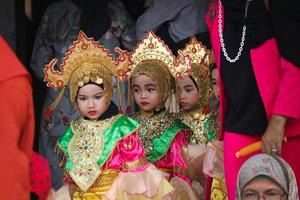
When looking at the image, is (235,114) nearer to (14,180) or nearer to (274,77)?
(274,77)

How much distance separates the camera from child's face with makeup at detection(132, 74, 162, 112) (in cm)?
522

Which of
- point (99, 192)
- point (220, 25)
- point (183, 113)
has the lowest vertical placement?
point (99, 192)

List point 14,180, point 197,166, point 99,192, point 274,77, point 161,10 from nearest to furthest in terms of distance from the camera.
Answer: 1. point 14,180
2. point 274,77
3. point 99,192
4. point 197,166
5. point 161,10

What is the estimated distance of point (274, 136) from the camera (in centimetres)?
378

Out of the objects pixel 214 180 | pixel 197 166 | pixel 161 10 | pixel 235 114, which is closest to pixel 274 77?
pixel 235 114

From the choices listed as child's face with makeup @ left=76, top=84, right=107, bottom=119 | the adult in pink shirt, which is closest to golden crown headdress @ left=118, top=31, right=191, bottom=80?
child's face with makeup @ left=76, top=84, right=107, bottom=119

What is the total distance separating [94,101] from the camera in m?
4.96

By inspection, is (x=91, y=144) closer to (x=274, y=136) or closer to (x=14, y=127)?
Result: (x=274, y=136)

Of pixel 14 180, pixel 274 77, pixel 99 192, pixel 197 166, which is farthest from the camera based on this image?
pixel 197 166

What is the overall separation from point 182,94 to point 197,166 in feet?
1.68

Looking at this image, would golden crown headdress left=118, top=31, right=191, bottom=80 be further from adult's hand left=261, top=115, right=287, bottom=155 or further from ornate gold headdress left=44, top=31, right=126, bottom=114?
adult's hand left=261, top=115, right=287, bottom=155

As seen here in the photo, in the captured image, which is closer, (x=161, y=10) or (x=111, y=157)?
(x=111, y=157)

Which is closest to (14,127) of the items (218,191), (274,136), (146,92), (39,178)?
(39,178)

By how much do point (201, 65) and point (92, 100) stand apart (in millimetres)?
932
